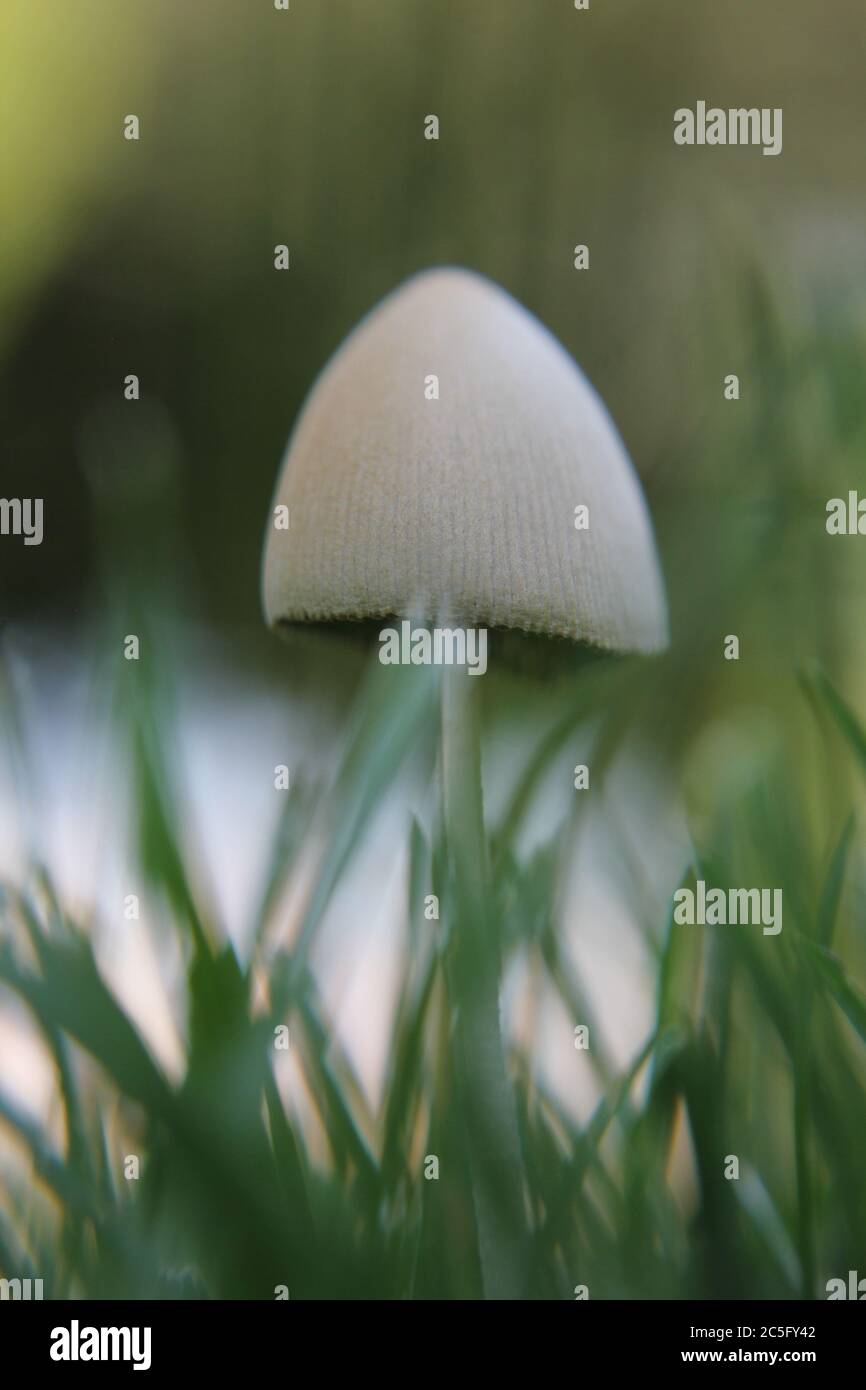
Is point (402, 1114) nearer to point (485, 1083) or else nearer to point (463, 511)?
point (485, 1083)

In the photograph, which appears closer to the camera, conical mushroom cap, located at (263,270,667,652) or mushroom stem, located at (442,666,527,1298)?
mushroom stem, located at (442,666,527,1298)

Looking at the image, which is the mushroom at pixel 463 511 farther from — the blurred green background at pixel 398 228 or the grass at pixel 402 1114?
the blurred green background at pixel 398 228

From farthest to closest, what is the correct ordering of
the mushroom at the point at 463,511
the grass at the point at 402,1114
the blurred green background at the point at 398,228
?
the blurred green background at the point at 398,228 → the mushroom at the point at 463,511 → the grass at the point at 402,1114

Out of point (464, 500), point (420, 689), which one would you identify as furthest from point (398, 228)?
point (420, 689)

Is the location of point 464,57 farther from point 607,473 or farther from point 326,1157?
point 326,1157

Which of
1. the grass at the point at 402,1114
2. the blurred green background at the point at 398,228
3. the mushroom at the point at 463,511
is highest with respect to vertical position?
the blurred green background at the point at 398,228

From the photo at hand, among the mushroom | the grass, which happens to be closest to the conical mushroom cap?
the mushroom

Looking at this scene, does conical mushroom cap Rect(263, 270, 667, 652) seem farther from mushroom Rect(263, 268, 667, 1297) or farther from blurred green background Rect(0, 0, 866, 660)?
blurred green background Rect(0, 0, 866, 660)

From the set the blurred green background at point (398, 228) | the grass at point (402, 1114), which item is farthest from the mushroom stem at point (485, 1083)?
the blurred green background at point (398, 228)
